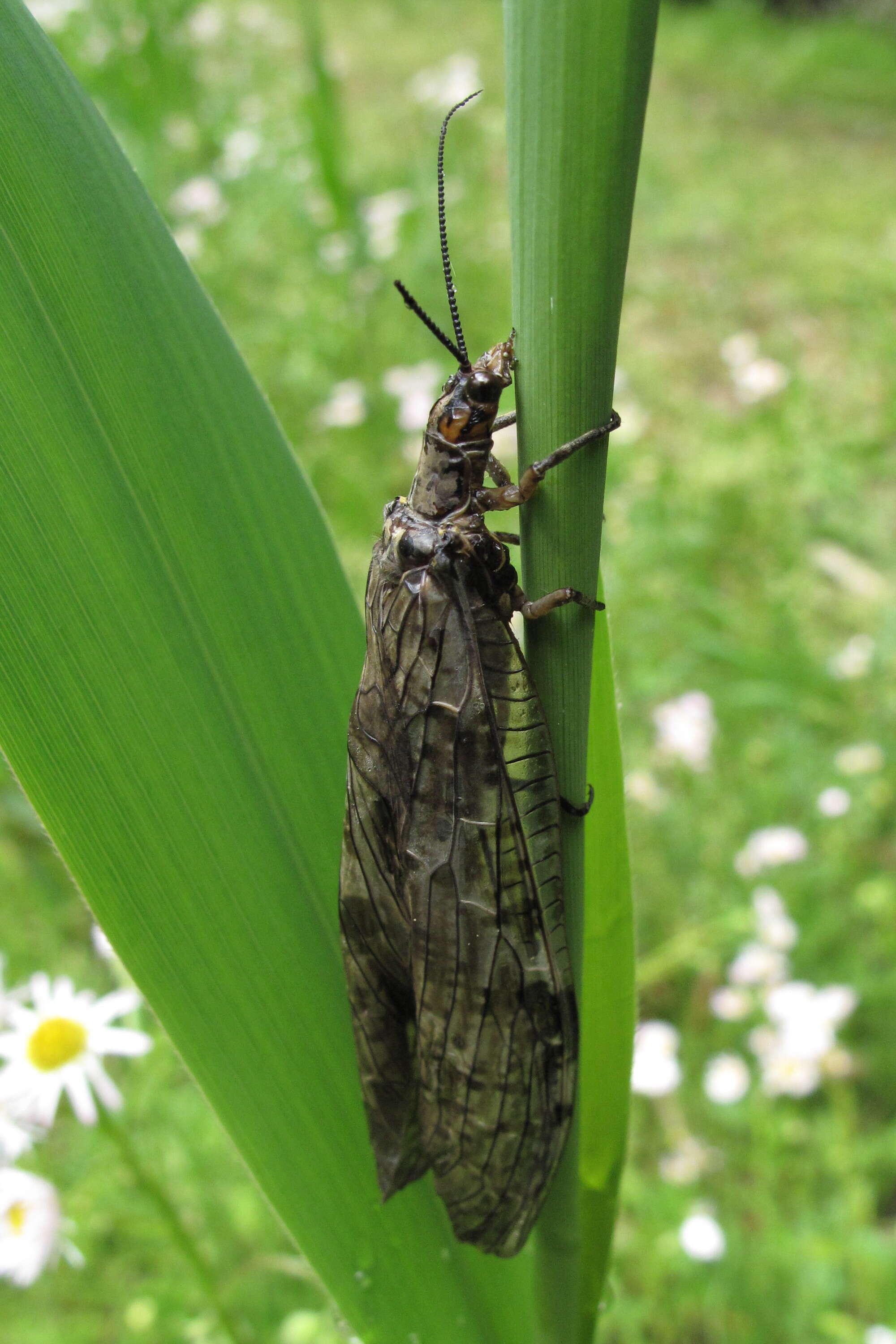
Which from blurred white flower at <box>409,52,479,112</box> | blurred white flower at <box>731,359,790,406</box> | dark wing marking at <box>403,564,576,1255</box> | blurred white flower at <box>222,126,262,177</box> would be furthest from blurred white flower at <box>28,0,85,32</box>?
dark wing marking at <box>403,564,576,1255</box>

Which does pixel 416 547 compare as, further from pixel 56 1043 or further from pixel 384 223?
pixel 384 223

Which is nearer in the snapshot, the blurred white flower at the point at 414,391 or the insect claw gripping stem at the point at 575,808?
the insect claw gripping stem at the point at 575,808

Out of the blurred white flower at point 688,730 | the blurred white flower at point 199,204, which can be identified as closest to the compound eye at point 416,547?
the blurred white flower at point 688,730

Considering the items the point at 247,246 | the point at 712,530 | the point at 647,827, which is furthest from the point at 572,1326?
the point at 247,246

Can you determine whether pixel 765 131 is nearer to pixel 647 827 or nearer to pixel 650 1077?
pixel 647 827

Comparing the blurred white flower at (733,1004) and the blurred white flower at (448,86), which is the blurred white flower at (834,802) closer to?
the blurred white flower at (733,1004)

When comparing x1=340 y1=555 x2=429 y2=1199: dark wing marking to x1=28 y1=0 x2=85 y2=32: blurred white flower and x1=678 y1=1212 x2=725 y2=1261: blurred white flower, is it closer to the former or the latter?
x1=678 y1=1212 x2=725 y2=1261: blurred white flower

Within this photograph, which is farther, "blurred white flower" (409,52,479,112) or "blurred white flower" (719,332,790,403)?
"blurred white flower" (409,52,479,112)
